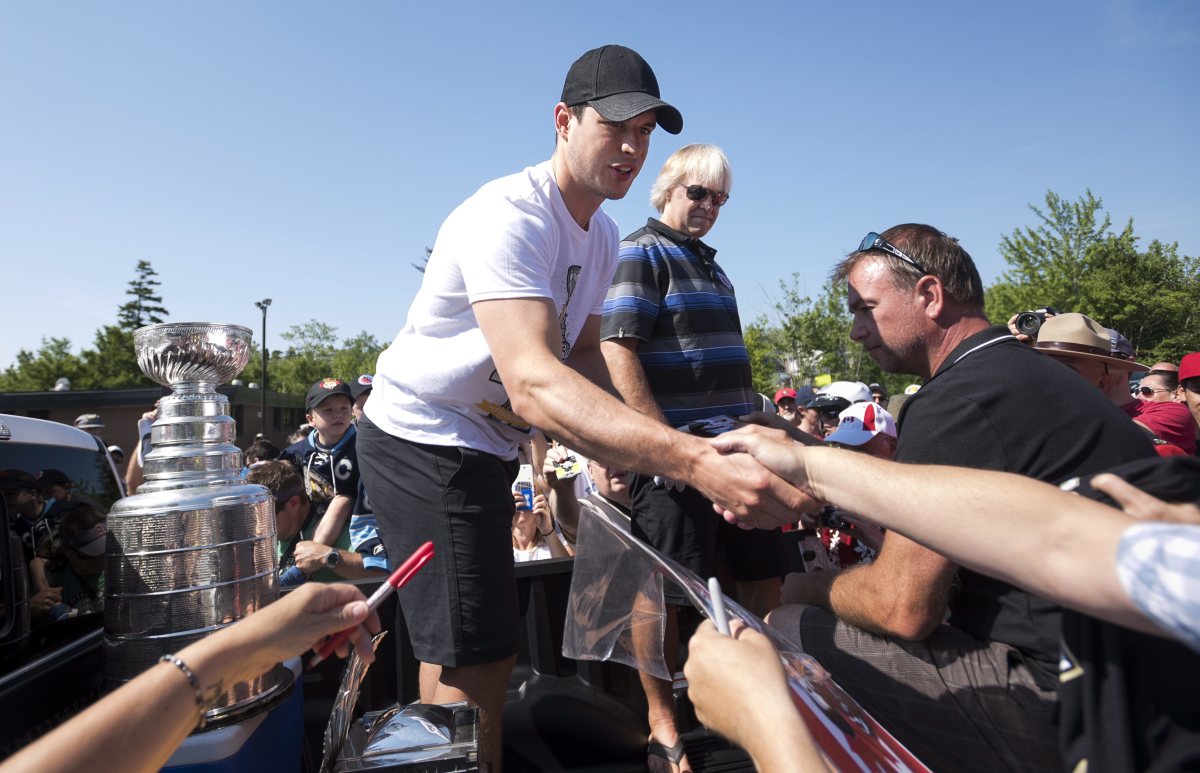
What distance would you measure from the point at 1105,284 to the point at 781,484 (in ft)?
113

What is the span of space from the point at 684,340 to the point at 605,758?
1609mm

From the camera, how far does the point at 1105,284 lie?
30078 mm

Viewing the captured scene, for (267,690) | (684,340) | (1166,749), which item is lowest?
(267,690)

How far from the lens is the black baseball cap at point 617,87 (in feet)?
7.77

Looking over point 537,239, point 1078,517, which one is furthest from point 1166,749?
point 537,239

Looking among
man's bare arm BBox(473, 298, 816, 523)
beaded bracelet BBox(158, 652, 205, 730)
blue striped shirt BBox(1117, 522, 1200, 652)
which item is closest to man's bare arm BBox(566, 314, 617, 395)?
man's bare arm BBox(473, 298, 816, 523)

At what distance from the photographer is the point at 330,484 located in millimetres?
5160

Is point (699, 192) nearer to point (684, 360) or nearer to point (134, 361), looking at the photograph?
point (684, 360)

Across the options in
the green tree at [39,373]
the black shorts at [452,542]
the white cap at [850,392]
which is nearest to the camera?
the black shorts at [452,542]

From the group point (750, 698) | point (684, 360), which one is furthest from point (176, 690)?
point (684, 360)

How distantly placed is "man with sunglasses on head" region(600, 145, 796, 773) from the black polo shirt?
118 cm

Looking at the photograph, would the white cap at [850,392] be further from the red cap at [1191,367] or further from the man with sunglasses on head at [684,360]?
the man with sunglasses on head at [684,360]

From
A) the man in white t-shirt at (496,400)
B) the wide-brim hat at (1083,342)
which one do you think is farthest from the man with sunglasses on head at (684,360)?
the wide-brim hat at (1083,342)

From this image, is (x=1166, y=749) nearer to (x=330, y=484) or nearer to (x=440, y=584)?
(x=440, y=584)
